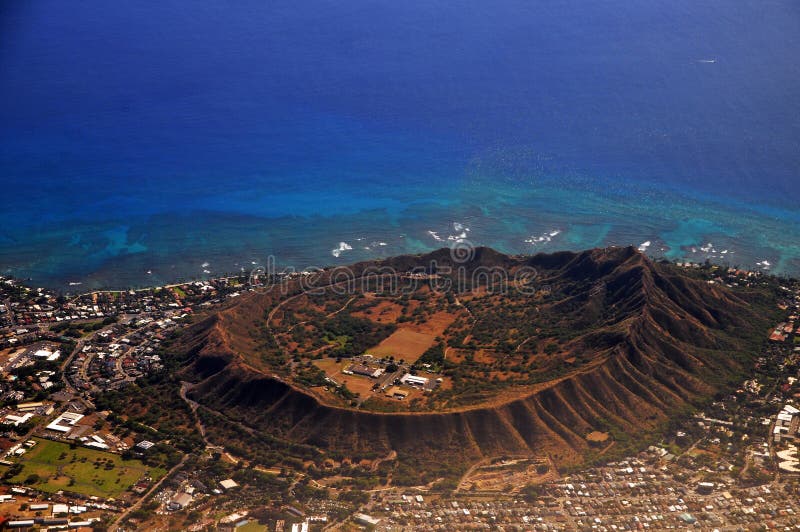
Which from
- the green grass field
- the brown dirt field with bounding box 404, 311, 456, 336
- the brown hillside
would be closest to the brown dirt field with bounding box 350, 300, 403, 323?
the brown dirt field with bounding box 404, 311, 456, 336

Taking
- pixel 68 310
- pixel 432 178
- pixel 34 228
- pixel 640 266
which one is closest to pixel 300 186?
pixel 432 178

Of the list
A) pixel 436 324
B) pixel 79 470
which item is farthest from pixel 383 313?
pixel 79 470

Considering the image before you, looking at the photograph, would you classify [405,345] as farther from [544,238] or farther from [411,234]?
[544,238]

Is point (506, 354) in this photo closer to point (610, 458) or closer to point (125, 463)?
point (610, 458)

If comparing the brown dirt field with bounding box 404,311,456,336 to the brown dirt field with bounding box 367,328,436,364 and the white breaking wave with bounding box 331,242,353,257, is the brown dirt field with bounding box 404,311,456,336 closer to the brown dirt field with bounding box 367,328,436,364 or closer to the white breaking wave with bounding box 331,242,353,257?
the brown dirt field with bounding box 367,328,436,364

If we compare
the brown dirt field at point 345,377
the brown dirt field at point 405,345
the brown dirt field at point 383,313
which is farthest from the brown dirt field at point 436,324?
the brown dirt field at point 345,377

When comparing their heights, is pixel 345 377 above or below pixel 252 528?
above
